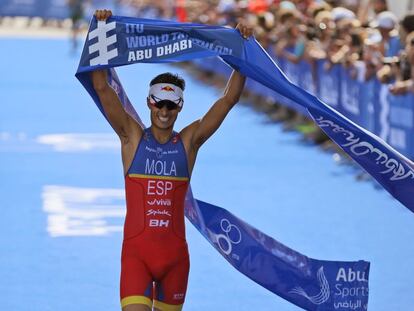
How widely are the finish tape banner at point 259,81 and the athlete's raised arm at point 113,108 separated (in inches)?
3.0

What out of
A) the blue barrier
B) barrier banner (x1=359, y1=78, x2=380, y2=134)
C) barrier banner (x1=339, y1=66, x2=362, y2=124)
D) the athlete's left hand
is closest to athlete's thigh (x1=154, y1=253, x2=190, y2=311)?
the athlete's left hand

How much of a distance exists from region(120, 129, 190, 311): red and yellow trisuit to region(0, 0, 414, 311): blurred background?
2.20 m

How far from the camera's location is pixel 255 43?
8055 millimetres

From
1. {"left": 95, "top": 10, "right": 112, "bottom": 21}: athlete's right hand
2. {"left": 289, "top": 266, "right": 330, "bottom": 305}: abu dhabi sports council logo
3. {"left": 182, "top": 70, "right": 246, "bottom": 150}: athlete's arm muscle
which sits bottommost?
{"left": 289, "top": 266, "right": 330, "bottom": 305}: abu dhabi sports council logo

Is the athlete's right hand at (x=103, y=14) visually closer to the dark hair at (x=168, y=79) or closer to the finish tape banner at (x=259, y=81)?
the finish tape banner at (x=259, y=81)

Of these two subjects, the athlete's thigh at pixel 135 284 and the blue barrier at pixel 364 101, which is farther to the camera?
the blue barrier at pixel 364 101

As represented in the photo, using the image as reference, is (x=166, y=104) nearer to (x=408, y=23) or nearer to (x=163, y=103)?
(x=163, y=103)

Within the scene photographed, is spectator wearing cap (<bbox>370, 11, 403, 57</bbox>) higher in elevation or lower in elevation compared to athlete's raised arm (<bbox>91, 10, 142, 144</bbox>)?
higher

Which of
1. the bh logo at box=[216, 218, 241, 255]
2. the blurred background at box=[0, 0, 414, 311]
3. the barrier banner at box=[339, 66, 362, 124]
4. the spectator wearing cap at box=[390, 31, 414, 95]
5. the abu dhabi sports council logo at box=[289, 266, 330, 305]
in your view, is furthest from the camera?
the barrier banner at box=[339, 66, 362, 124]

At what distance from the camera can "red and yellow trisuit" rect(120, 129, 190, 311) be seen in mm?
7555

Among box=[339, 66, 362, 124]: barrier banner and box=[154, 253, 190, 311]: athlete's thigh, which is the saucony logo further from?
box=[339, 66, 362, 124]: barrier banner

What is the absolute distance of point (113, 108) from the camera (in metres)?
7.82

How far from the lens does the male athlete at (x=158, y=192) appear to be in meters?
7.55

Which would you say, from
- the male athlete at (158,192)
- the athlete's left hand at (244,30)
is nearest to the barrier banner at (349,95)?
the athlete's left hand at (244,30)
